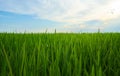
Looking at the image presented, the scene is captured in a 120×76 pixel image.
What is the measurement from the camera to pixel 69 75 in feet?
3.70

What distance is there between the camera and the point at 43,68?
123 centimetres

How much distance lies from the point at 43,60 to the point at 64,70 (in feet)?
0.58

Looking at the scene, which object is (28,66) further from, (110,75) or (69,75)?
(110,75)

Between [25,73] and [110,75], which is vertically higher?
[25,73]

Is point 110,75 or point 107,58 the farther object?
point 107,58

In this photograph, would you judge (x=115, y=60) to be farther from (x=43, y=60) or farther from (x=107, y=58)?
(x=43, y=60)

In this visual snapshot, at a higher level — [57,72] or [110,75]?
[57,72]

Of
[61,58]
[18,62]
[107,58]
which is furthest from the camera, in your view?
[107,58]

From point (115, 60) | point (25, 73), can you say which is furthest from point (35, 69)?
point (115, 60)

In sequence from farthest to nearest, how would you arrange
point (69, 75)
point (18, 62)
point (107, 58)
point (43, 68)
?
point (107, 58) → point (18, 62) → point (43, 68) → point (69, 75)

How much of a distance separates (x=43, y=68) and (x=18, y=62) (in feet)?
0.76

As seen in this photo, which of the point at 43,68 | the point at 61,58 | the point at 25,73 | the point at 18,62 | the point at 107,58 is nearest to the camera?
the point at 25,73

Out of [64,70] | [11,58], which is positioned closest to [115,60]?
[64,70]

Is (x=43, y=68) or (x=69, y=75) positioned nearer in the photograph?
(x=69, y=75)
